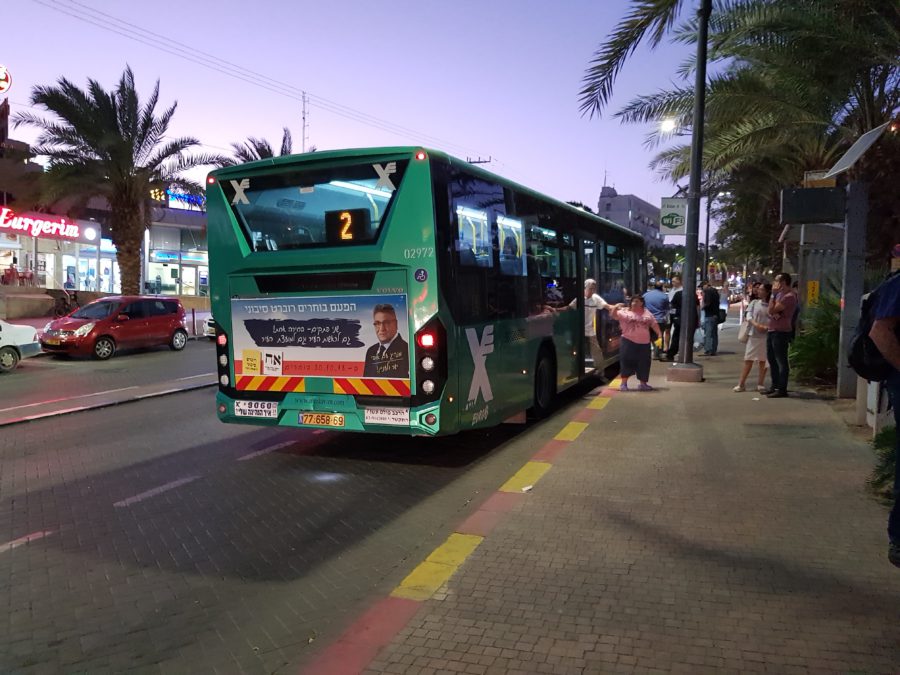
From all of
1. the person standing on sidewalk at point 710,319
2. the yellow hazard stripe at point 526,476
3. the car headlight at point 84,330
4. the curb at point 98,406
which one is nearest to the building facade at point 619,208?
the person standing on sidewalk at point 710,319

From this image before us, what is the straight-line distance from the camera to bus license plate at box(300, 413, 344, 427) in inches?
271

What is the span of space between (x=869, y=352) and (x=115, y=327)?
1828cm

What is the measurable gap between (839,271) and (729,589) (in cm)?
1269

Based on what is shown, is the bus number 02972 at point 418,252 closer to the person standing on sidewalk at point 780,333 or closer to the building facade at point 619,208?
the person standing on sidewalk at point 780,333

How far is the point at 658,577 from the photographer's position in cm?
417

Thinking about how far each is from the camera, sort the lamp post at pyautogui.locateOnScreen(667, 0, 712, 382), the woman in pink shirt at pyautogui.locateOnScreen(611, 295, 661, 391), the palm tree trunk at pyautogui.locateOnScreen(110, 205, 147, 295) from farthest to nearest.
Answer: the palm tree trunk at pyautogui.locateOnScreen(110, 205, 147, 295), the lamp post at pyautogui.locateOnScreen(667, 0, 712, 382), the woman in pink shirt at pyautogui.locateOnScreen(611, 295, 661, 391)

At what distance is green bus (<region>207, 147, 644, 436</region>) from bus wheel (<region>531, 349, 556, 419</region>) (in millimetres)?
1405

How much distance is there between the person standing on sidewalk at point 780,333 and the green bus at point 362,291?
442 cm

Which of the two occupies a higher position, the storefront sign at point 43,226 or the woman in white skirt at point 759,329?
the storefront sign at point 43,226

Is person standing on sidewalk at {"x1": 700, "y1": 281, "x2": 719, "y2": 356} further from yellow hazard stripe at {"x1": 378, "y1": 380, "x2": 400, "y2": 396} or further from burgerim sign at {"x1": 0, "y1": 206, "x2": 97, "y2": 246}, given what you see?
burgerim sign at {"x1": 0, "y1": 206, "x2": 97, "y2": 246}

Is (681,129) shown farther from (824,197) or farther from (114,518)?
(114,518)

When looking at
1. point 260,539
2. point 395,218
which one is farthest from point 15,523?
point 395,218

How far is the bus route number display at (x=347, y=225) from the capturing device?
6668mm

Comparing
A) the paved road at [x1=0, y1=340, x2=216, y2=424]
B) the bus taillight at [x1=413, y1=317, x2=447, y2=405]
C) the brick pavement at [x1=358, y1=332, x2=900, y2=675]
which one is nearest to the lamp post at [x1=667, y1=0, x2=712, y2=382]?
the brick pavement at [x1=358, y1=332, x2=900, y2=675]
